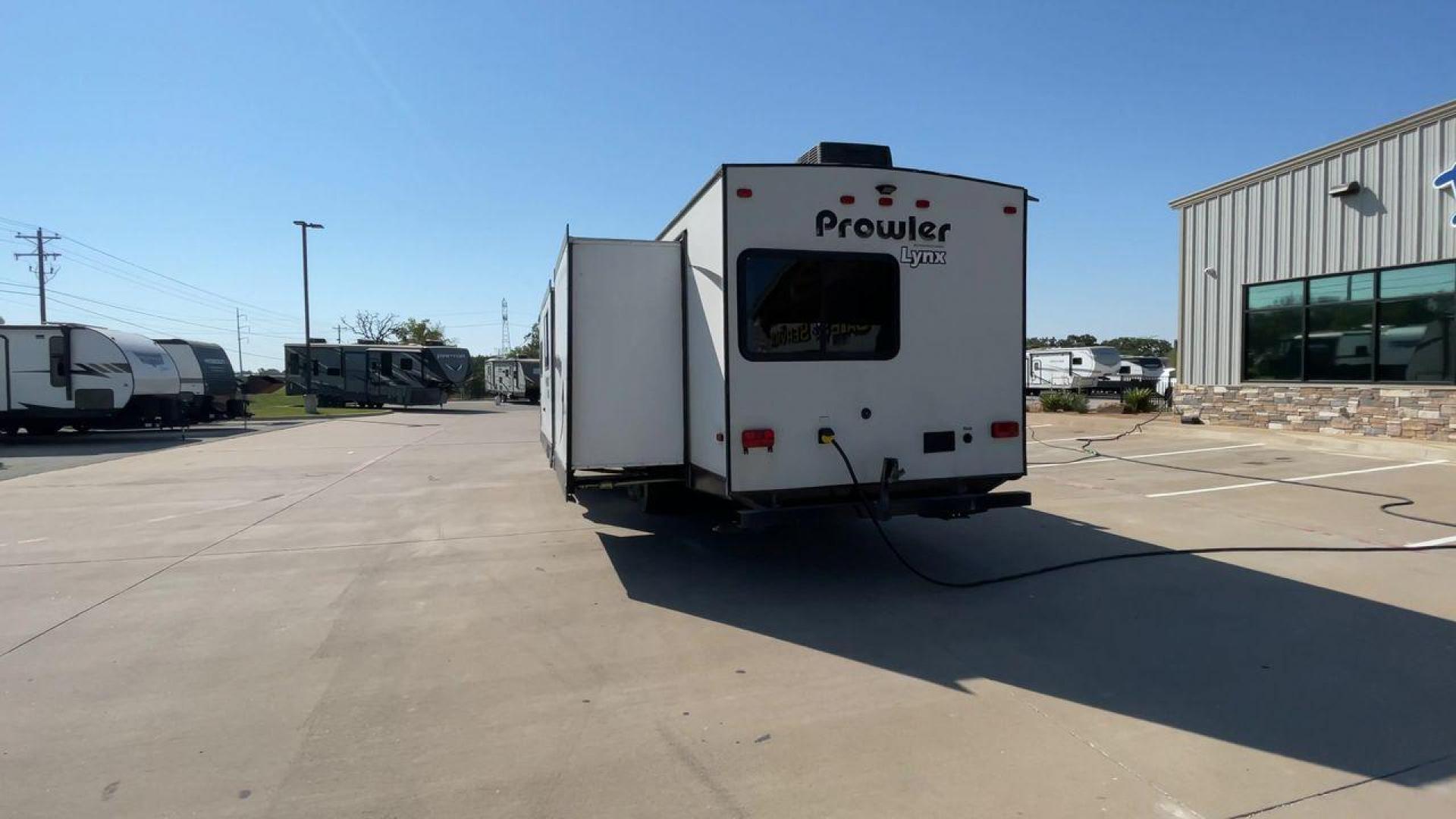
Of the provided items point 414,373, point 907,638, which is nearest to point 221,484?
point 907,638

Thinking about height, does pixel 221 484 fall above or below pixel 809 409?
below

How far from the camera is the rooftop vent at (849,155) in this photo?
6.01 meters

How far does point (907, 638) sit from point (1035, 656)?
0.77 meters

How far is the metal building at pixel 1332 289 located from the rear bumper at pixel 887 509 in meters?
12.1

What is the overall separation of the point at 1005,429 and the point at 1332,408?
1297cm

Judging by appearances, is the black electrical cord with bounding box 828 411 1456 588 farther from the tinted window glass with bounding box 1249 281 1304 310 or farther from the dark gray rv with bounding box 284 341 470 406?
the dark gray rv with bounding box 284 341 470 406

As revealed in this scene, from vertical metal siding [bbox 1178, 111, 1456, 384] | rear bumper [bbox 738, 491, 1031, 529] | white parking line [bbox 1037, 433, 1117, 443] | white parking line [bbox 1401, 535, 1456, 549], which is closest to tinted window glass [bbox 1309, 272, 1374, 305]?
vertical metal siding [bbox 1178, 111, 1456, 384]

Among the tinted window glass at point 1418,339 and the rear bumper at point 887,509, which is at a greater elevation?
the tinted window glass at point 1418,339

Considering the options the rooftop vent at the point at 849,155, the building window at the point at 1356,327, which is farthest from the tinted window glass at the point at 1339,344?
the rooftop vent at the point at 849,155

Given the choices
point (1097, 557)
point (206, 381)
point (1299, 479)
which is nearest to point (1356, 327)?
point (1299, 479)

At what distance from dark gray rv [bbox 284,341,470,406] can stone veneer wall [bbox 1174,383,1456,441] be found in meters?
33.2

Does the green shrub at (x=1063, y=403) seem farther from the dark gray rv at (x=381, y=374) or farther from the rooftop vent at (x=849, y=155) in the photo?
the dark gray rv at (x=381, y=374)

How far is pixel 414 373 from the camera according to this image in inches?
1566

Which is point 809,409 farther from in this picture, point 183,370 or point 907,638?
point 183,370
